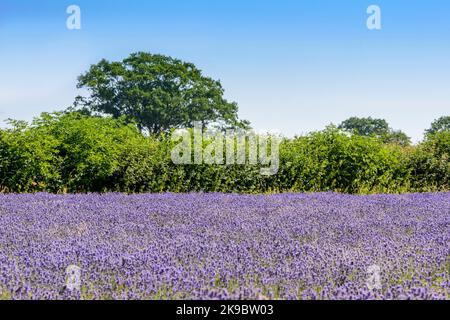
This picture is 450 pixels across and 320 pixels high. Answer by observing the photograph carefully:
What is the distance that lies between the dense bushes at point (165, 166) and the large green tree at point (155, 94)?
26.2 m

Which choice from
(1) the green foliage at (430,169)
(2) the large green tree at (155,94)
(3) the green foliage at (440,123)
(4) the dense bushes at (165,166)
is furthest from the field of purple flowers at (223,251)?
(3) the green foliage at (440,123)

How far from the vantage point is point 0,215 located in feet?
20.4

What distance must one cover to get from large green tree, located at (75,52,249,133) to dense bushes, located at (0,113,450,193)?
26243 millimetres

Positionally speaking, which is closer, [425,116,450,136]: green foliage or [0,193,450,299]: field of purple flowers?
[0,193,450,299]: field of purple flowers

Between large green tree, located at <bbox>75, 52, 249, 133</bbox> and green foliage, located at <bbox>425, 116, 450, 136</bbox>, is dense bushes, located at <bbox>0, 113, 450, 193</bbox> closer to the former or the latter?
large green tree, located at <bbox>75, 52, 249, 133</bbox>

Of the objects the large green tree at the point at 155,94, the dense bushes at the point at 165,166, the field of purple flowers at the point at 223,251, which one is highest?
the large green tree at the point at 155,94

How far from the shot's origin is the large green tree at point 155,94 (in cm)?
3906

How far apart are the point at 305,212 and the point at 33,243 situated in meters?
3.16

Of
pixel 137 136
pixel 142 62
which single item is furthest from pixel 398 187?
pixel 142 62

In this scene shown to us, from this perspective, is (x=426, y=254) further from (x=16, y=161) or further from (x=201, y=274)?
(x=16, y=161)

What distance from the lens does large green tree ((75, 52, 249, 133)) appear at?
128ft

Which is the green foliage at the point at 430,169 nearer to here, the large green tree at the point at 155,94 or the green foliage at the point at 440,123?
the large green tree at the point at 155,94

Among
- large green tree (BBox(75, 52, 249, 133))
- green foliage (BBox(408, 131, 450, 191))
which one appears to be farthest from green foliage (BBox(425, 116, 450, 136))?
green foliage (BBox(408, 131, 450, 191))

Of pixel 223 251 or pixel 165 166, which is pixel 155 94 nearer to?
pixel 165 166
